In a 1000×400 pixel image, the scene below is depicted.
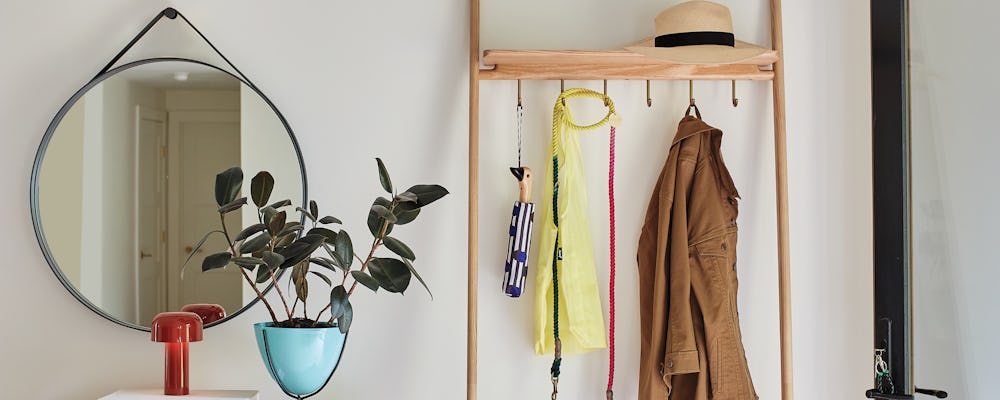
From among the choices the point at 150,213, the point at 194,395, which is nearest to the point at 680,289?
the point at 194,395

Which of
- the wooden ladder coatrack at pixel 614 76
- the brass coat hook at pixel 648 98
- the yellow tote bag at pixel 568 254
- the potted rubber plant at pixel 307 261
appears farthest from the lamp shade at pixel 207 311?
the brass coat hook at pixel 648 98

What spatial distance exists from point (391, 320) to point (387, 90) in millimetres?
582

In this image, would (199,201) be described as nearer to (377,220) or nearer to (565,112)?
(377,220)

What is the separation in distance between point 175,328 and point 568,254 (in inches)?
36.2

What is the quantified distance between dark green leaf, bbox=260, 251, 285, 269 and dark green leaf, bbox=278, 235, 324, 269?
0.08 feet

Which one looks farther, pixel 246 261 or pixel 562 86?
pixel 562 86

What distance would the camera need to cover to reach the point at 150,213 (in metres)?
2.08

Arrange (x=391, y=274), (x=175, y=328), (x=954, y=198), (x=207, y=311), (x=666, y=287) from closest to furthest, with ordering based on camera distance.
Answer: (x=954, y=198)
(x=391, y=274)
(x=175, y=328)
(x=666, y=287)
(x=207, y=311)

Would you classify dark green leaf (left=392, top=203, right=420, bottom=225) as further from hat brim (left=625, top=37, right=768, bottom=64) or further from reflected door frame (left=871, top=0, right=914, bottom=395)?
reflected door frame (left=871, top=0, right=914, bottom=395)

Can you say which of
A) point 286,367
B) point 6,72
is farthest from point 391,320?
point 6,72

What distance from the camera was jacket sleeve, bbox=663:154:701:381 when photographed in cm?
191

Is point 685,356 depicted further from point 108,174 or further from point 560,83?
point 108,174

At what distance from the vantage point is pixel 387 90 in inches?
82.5

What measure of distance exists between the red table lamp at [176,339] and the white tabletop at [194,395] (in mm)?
29
